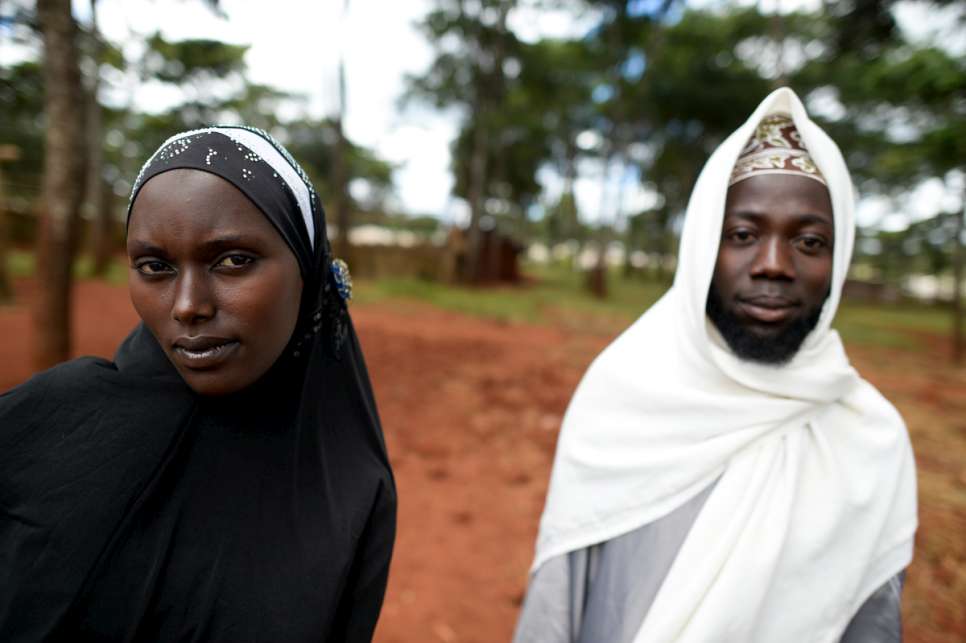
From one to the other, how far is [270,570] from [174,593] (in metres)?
0.17

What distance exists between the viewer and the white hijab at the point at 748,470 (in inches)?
52.3

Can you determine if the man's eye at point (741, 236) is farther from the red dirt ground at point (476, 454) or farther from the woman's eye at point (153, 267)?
the red dirt ground at point (476, 454)

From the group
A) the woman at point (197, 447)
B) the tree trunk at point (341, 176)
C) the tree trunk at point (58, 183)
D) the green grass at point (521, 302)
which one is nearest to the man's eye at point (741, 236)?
the woman at point (197, 447)

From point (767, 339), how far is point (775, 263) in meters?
0.21

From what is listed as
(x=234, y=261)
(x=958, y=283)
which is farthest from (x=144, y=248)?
(x=958, y=283)

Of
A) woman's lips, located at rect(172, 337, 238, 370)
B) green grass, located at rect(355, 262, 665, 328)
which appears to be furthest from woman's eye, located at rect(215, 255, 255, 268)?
green grass, located at rect(355, 262, 665, 328)

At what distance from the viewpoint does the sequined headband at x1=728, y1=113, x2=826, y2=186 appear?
1412 millimetres

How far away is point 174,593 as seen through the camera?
0.98 m

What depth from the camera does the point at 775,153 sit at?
1453mm

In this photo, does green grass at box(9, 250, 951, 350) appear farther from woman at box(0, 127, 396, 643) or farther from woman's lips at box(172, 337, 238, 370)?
woman's lips at box(172, 337, 238, 370)

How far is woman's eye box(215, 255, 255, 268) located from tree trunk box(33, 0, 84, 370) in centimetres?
405

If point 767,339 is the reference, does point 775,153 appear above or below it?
above

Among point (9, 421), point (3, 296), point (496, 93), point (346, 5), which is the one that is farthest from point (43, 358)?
point (496, 93)

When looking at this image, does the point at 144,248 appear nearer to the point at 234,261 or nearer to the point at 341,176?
the point at 234,261
